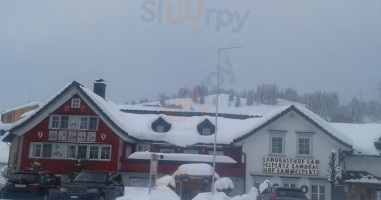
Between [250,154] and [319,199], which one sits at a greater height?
[250,154]

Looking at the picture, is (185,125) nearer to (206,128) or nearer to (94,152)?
(206,128)

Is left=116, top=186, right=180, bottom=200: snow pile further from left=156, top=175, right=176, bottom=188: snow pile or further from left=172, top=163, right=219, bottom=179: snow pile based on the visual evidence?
left=172, top=163, right=219, bottom=179: snow pile

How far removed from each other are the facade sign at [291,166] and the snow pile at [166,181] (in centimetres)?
816

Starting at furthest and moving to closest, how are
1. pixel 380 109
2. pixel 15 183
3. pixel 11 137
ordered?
pixel 380 109
pixel 11 137
pixel 15 183

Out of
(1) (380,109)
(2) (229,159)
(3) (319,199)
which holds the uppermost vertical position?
(1) (380,109)

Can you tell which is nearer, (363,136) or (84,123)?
(84,123)

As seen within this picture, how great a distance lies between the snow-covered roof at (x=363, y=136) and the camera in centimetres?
3934

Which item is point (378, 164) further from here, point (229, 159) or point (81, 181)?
point (81, 181)

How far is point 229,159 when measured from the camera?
39344mm

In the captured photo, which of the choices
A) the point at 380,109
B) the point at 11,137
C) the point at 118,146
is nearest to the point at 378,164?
the point at 118,146

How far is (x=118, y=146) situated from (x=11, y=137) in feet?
36.2

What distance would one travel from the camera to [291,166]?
3819cm

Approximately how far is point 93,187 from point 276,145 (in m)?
20.6

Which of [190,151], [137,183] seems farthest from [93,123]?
[190,151]
